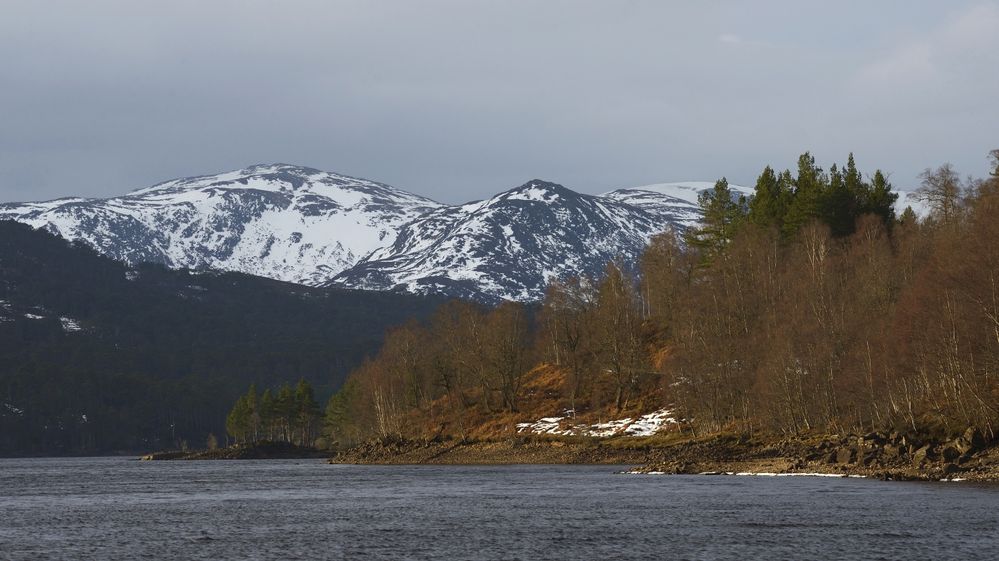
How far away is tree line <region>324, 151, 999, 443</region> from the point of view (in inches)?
3206

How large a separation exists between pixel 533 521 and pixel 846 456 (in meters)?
35.5

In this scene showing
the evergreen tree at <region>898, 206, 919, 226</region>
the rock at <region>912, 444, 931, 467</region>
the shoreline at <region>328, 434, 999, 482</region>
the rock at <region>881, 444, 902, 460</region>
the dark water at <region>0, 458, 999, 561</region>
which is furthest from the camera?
the evergreen tree at <region>898, 206, 919, 226</region>

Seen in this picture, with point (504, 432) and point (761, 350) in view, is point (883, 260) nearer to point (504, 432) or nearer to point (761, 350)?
point (761, 350)

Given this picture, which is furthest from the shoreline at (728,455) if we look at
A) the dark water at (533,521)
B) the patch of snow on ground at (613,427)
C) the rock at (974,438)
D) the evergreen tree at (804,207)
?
the evergreen tree at (804,207)

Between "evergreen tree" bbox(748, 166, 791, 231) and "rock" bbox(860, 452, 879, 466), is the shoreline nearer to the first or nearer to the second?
"rock" bbox(860, 452, 879, 466)

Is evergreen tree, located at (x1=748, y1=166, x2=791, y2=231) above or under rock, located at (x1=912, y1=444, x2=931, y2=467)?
above

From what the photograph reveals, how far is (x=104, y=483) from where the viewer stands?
118812 mm

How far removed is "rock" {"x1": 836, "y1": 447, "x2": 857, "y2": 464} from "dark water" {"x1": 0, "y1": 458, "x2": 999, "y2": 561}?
5694 millimetres

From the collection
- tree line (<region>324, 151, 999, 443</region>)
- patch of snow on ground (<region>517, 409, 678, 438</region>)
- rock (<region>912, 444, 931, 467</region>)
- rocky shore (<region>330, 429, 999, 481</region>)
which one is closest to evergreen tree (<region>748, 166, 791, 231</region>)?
tree line (<region>324, 151, 999, 443</region>)

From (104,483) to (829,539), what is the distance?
90389 millimetres

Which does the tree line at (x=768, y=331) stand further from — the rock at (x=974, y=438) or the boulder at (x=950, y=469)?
the boulder at (x=950, y=469)

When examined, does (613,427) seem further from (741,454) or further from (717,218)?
(717,218)

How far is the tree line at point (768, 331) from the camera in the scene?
81.4m

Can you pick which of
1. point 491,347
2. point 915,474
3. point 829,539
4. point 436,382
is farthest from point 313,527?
point 436,382
